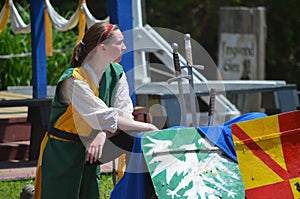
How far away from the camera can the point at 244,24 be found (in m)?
11.9

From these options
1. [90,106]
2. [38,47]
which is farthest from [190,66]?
[38,47]

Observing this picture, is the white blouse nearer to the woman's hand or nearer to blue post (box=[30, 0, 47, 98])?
the woman's hand

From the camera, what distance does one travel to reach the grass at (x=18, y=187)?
6.28 m

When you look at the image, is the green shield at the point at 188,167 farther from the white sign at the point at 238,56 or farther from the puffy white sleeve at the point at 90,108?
the white sign at the point at 238,56

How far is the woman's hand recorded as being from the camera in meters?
4.50

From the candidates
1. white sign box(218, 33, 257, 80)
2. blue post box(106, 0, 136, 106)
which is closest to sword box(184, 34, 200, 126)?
blue post box(106, 0, 136, 106)

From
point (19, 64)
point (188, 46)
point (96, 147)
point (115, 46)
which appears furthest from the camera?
point (19, 64)

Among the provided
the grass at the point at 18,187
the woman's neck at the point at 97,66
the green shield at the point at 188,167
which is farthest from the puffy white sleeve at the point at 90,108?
the grass at the point at 18,187

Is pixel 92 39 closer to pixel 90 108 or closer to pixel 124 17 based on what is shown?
pixel 90 108

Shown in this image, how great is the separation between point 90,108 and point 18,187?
7.61ft

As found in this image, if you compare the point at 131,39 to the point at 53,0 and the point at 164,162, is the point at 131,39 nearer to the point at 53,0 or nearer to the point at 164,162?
the point at 164,162

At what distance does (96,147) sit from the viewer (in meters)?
4.50

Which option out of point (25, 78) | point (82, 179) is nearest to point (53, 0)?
point (25, 78)

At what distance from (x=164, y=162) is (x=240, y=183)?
47 centimetres
